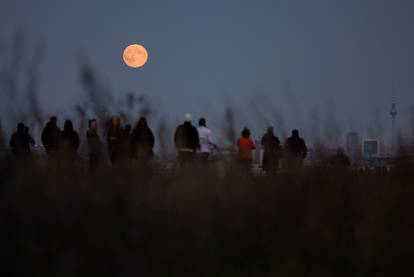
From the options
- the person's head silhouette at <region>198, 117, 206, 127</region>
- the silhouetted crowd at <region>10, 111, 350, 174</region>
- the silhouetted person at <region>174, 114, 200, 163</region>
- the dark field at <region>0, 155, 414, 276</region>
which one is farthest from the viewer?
the person's head silhouette at <region>198, 117, 206, 127</region>

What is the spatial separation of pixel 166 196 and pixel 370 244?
227 centimetres

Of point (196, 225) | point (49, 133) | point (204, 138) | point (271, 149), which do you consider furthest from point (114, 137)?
point (196, 225)

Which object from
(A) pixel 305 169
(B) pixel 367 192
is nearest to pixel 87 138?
(A) pixel 305 169

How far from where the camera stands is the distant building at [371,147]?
13.8 m

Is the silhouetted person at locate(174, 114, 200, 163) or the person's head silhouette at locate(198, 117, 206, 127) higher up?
the person's head silhouette at locate(198, 117, 206, 127)

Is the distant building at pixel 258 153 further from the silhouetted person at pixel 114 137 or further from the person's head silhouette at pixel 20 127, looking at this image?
the person's head silhouette at pixel 20 127

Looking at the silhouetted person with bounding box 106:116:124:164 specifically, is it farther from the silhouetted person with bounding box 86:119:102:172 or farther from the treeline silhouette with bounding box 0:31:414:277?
the treeline silhouette with bounding box 0:31:414:277

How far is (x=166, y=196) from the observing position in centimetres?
851

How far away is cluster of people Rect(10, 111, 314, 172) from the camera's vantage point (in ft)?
43.4

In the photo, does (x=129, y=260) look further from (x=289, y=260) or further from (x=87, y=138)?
(x=87, y=138)

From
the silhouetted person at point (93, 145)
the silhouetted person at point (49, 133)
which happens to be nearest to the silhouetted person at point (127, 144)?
the silhouetted person at point (93, 145)

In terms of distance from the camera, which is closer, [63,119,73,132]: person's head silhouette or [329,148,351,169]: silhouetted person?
[329,148,351,169]: silhouetted person

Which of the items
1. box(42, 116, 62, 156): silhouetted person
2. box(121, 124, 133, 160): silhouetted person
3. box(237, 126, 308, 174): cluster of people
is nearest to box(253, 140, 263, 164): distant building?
box(237, 126, 308, 174): cluster of people

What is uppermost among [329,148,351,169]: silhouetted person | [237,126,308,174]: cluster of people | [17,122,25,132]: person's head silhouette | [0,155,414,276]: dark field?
[17,122,25,132]: person's head silhouette
